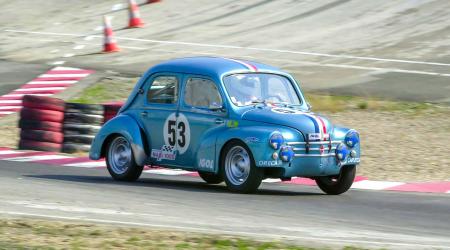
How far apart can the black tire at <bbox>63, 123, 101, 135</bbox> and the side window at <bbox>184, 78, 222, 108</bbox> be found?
3645 millimetres

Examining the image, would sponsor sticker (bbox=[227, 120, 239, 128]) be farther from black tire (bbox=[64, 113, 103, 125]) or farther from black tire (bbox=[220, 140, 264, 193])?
black tire (bbox=[64, 113, 103, 125])

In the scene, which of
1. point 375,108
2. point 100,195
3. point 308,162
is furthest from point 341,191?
point 375,108

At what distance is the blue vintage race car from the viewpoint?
479 inches

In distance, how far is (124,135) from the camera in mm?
13477

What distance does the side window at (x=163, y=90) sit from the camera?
43.7ft

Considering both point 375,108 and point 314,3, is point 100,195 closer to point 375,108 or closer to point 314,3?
point 375,108

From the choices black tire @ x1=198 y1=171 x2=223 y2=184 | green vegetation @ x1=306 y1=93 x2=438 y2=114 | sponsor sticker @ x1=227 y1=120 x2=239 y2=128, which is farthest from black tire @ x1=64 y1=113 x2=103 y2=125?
green vegetation @ x1=306 y1=93 x2=438 y2=114

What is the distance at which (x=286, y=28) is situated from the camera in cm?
2845

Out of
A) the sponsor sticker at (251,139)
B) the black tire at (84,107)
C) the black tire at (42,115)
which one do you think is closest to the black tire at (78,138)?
the black tire at (42,115)

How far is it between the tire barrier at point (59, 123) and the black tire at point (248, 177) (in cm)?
437

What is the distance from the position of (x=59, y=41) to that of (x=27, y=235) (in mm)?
20775

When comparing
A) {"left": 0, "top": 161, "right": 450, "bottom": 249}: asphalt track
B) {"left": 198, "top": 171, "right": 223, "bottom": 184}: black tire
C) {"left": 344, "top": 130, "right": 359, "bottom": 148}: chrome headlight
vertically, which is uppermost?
{"left": 344, "top": 130, "right": 359, "bottom": 148}: chrome headlight

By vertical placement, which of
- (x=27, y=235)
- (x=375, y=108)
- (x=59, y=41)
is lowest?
(x=27, y=235)

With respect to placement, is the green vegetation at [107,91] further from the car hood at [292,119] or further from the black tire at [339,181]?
the car hood at [292,119]
